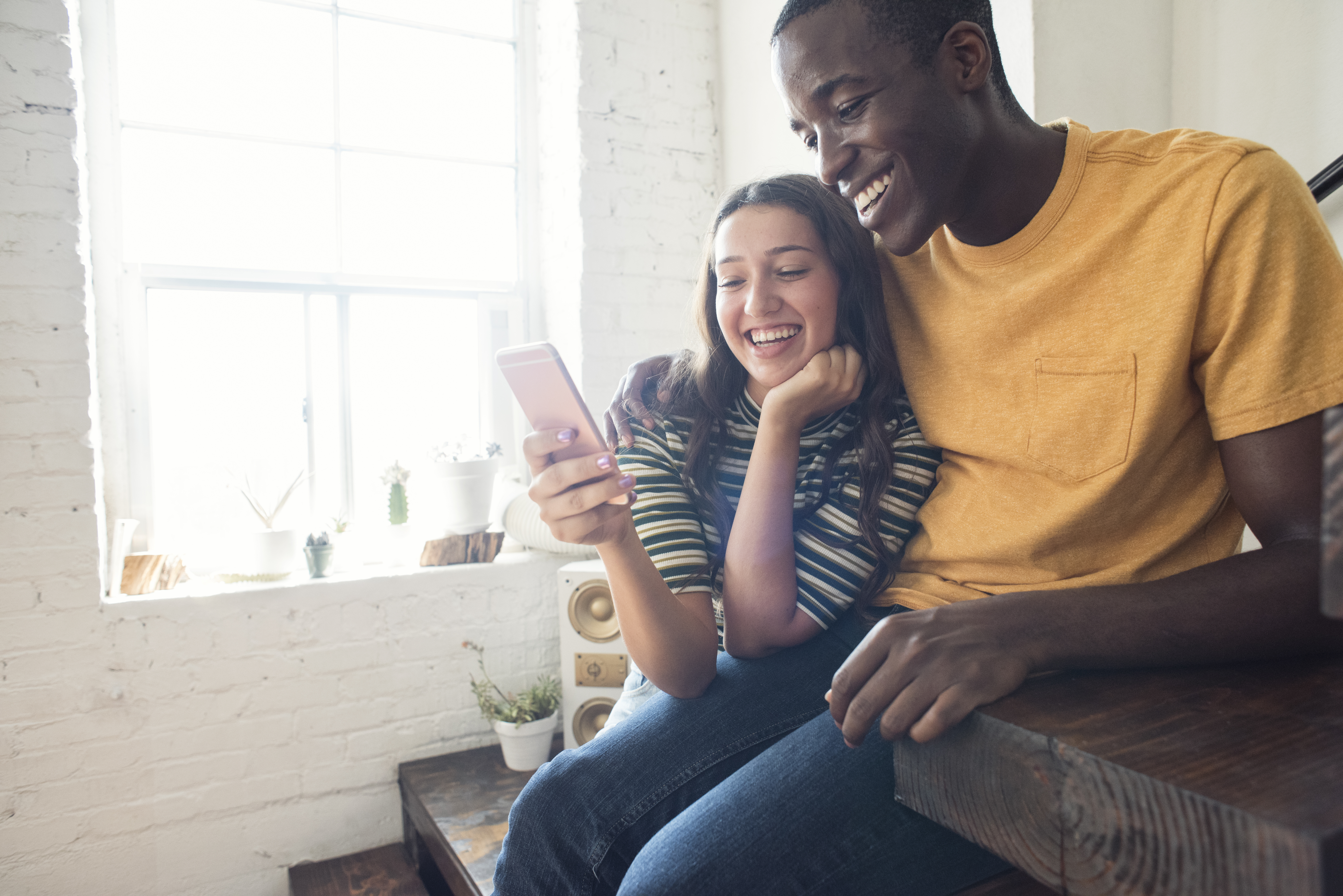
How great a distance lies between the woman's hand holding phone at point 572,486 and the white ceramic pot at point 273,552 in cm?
146

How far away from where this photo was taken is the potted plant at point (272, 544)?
2105mm

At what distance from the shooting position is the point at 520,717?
2213 mm

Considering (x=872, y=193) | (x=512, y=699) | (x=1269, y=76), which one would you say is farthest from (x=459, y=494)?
(x=1269, y=76)

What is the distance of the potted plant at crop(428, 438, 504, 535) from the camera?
237 cm

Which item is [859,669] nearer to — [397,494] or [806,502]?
[806,502]

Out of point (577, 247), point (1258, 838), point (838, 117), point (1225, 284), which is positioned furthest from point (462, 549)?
point (1258, 838)

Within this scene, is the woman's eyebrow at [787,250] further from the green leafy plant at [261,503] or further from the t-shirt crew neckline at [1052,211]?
the green leafy plant at [261,503]

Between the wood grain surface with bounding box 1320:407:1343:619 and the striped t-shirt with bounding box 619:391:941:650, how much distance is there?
0.78 m

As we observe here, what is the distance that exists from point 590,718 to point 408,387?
1.16 metres

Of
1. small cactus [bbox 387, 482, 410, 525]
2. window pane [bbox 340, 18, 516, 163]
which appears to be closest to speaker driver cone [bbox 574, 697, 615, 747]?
small cactus [bbox 387, 482, 410, 525]

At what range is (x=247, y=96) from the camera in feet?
7.64

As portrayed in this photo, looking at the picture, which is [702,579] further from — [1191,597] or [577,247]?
[577,247]

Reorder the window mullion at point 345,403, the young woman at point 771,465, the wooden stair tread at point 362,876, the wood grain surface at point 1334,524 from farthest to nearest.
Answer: the window mullion at point 345,403 < the wooden stair tread at point 362,876 < the young woman at point 771,465 < the wood grain surface at point 1334,524

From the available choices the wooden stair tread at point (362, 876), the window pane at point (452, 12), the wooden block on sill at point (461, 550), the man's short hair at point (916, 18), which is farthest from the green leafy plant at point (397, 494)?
the man's short hair at point (916, 18)
